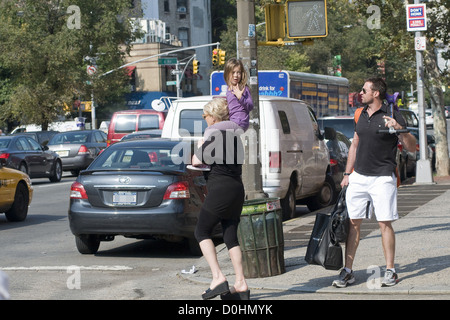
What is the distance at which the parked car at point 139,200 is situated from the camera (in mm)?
10828

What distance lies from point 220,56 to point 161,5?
1606 inches

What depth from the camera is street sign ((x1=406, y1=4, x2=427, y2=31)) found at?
20.5 m

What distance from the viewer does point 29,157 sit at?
26.4 metres

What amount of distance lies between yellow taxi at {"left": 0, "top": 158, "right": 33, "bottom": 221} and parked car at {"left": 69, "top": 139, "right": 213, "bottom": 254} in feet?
15.3

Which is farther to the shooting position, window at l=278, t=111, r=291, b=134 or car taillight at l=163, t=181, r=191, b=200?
window at l=278, t=111, r=291, b=134

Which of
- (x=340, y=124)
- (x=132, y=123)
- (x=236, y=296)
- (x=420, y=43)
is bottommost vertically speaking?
(x=236, y=296)

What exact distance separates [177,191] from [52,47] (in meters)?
40.1

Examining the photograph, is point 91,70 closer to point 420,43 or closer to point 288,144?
point 420,43

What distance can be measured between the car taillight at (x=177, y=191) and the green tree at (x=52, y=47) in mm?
38121

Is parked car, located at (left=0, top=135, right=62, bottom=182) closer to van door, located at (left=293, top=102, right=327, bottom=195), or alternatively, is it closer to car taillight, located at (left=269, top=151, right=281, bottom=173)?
van door, located at (left=293, top=102, right=327, bottom=195)

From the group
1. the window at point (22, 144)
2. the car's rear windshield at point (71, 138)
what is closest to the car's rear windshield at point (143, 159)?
the window at point (22, 144)

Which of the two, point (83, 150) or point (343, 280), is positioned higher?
point (83, 150)

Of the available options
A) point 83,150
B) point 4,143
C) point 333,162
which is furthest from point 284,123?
point 83,150

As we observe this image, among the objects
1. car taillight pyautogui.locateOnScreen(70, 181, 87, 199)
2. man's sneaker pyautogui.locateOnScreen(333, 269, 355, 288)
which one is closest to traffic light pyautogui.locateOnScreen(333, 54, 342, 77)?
car taillight pyautogui.locateOnScreen(70, 181, 87, 199)
